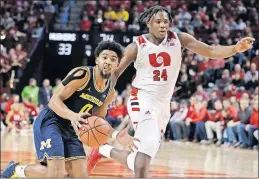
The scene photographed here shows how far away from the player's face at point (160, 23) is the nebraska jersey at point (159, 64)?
105 millimetres

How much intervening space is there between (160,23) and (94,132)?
140 cm

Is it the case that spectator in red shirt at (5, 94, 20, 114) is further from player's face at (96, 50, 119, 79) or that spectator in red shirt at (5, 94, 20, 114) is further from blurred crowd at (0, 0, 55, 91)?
player's face at (96, 50, 119, 79)

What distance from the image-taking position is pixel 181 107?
1766cm

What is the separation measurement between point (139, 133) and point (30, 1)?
1902cm

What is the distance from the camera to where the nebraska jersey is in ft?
22.0

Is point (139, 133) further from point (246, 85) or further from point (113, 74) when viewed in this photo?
point (246, 85)

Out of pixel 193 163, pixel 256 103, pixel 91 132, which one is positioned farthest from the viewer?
pixel 256 103

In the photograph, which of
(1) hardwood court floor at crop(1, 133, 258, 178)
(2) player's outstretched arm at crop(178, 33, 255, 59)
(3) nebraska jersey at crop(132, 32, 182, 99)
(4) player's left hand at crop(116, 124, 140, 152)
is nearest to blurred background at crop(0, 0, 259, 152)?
(1) hardwood court floor at crop(1, 133, 258, 178)

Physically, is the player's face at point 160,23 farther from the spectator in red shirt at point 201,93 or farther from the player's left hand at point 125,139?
the spectator in red shirt at point 201,93

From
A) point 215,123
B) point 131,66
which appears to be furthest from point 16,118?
point 215,123

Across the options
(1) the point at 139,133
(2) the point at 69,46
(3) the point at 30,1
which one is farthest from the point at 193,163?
(3) the point at 30,1

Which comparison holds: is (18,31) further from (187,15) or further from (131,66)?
(187,15)

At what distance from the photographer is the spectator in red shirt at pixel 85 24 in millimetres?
22125

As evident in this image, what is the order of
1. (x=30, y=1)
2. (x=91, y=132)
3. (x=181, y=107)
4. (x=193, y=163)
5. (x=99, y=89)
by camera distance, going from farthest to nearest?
1. (x=30, y=1)
2. (x=181, y=107)
3. (x=193, y=163)
4. (x=99, y=89)
5. (x=91, y=132)
